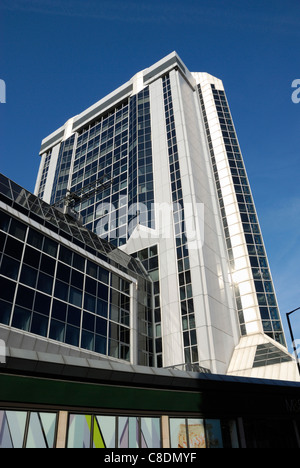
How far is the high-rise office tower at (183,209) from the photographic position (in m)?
37.2

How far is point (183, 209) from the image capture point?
146 feet

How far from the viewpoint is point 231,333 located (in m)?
39.6

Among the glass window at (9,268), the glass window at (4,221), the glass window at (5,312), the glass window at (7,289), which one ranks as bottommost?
the glass window at (5,312)

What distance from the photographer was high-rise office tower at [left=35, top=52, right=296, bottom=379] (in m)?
37.2

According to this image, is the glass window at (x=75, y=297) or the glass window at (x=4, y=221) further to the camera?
the glass window at (x=75, y=297)

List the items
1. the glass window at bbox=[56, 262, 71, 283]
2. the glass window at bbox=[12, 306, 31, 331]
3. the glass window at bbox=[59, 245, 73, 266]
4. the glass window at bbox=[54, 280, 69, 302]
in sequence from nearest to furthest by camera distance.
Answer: the glass window at bbox=[12, 306, 31, 331] < the glass window at bbox=[54, 280, 69, 302] < the glass window at bbox=[56, 262, 71, 283] < the glass window at bbox=[59, 245, 73, 266]

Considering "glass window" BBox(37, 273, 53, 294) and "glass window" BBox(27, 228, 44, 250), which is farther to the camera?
"glass window" BBox(27, 228, 44, 250)

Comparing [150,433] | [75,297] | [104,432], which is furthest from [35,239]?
[150,433]

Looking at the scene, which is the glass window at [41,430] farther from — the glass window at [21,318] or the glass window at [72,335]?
the glass window at [72,335]

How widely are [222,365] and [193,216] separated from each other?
1796 cm

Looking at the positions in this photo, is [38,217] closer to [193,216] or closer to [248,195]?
[193,216]

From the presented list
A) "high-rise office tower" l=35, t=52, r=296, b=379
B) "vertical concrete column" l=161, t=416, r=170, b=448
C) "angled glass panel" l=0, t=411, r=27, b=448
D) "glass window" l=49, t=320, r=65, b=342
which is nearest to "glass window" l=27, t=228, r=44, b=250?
"glass window" l=49, t=320, r=65, b=342

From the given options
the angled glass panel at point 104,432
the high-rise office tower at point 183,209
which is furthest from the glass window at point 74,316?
the angled glass panel at point 104,432

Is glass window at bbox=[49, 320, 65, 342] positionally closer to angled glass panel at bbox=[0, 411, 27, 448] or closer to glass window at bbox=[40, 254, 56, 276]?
glass window at bbox=[40, 254, 56, 276]
